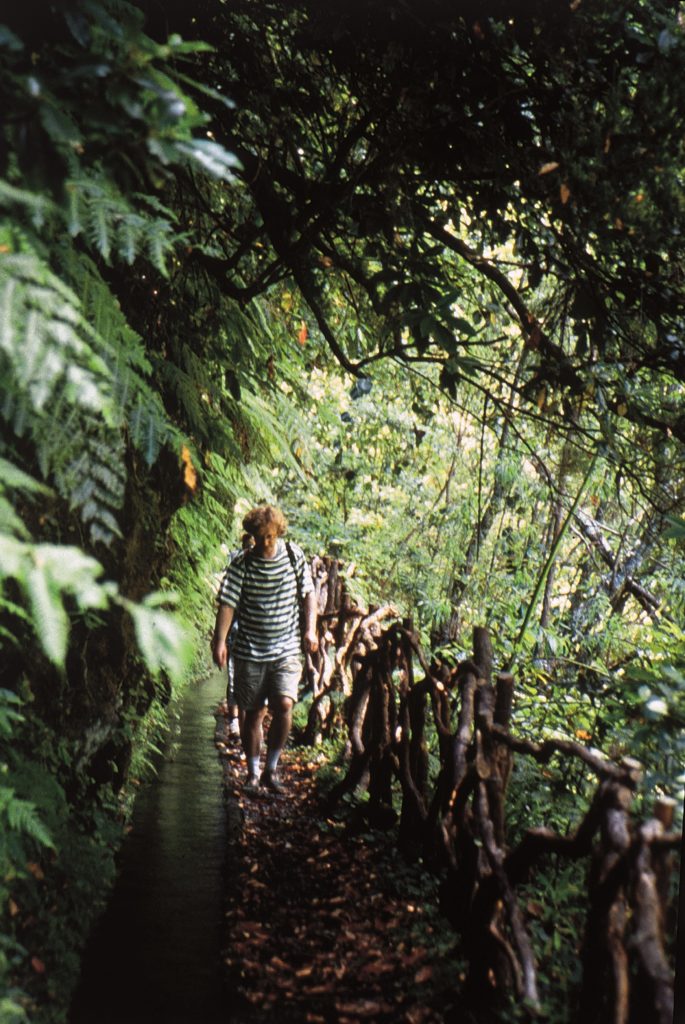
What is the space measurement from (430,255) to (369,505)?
0.77m

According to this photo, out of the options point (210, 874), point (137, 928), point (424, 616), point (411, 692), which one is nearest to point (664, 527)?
point (424, 616)

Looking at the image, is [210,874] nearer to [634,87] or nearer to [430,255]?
[430,255]

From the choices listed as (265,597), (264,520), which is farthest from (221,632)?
(264,520)

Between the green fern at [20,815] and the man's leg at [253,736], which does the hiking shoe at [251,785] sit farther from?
the green fern at [20,815]

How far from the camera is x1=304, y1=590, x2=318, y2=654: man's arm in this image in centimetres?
249

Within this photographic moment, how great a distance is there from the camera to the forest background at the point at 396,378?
167cm

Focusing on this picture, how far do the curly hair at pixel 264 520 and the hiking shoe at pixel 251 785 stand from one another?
2.50ft

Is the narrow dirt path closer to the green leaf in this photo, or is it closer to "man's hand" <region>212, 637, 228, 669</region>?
"man's hand" <region>212, 637, 228, 669</region>

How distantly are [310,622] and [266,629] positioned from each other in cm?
16

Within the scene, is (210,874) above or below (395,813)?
below

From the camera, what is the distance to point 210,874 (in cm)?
188

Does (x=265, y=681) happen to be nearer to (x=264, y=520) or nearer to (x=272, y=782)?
(x=272, y=782)

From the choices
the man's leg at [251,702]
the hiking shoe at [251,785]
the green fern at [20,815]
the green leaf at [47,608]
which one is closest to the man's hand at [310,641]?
the man's leg at [251,702]

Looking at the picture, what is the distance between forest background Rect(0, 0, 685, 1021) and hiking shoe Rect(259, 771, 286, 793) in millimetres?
393
